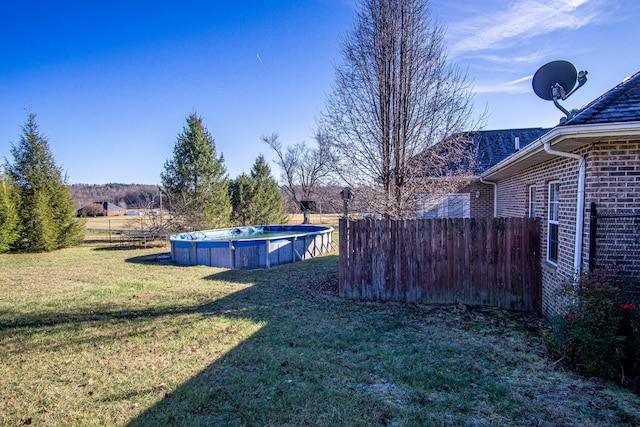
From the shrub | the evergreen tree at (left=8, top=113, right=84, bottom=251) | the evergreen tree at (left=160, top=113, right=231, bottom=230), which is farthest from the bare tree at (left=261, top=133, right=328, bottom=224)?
the shrub

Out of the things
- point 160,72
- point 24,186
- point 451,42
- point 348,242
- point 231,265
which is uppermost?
point 160,72

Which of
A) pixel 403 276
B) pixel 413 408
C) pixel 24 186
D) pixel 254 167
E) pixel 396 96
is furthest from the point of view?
pixel 254 167

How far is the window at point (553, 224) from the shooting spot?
5.68 meters

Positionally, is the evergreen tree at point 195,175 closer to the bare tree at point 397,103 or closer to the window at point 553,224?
the bare tree at point 397,103

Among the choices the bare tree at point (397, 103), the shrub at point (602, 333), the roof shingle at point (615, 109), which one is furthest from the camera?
the bare tree at point (397, 103)

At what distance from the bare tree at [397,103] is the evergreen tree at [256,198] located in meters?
18.4

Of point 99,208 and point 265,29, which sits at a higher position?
point 265,29

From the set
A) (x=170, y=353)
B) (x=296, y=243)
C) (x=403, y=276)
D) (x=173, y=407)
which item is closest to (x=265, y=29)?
(x=296, y=243)

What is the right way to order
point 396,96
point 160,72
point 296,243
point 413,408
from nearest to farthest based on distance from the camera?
point 413,408 → point 396,96 → point 296,243 → point 160,72

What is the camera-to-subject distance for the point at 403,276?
688cm

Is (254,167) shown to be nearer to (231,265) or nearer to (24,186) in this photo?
(24,186)

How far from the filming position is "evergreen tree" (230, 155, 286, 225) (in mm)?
25406

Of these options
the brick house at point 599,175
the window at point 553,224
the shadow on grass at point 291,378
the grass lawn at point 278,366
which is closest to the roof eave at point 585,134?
the brick house at point 599,175

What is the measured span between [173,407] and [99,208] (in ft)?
207
